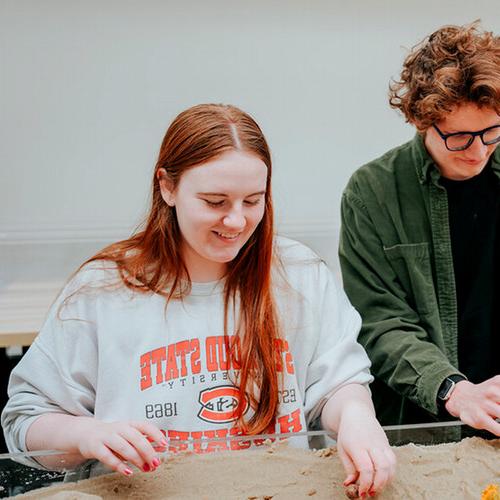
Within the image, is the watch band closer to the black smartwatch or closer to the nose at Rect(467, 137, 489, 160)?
the black smartwatch

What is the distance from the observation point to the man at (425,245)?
1538 mm

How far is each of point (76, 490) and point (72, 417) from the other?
181 mm

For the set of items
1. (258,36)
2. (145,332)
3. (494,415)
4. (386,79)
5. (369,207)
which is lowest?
(494,415)

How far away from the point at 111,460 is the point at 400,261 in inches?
32.4

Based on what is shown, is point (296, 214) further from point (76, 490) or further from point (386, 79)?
point (76, 490)

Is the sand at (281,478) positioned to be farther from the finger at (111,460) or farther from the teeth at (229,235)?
the teeth at (229,235)

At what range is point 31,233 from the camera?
2.62m

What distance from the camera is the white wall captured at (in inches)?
102

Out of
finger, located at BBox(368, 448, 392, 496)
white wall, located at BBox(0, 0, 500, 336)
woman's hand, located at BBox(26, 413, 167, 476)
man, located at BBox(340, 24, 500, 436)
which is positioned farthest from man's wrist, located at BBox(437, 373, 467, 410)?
white wall, located at BBox(0, 0, 500, 336)

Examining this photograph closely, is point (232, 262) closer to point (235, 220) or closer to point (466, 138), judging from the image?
point (235, 220)

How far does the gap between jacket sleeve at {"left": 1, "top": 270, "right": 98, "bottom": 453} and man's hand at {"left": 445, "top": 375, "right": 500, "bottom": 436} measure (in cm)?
65

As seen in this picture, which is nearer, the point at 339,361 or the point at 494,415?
the point at 494,415

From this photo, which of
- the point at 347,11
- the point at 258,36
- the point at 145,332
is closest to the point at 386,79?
the point at 347,11

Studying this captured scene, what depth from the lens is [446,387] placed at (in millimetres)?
1400
